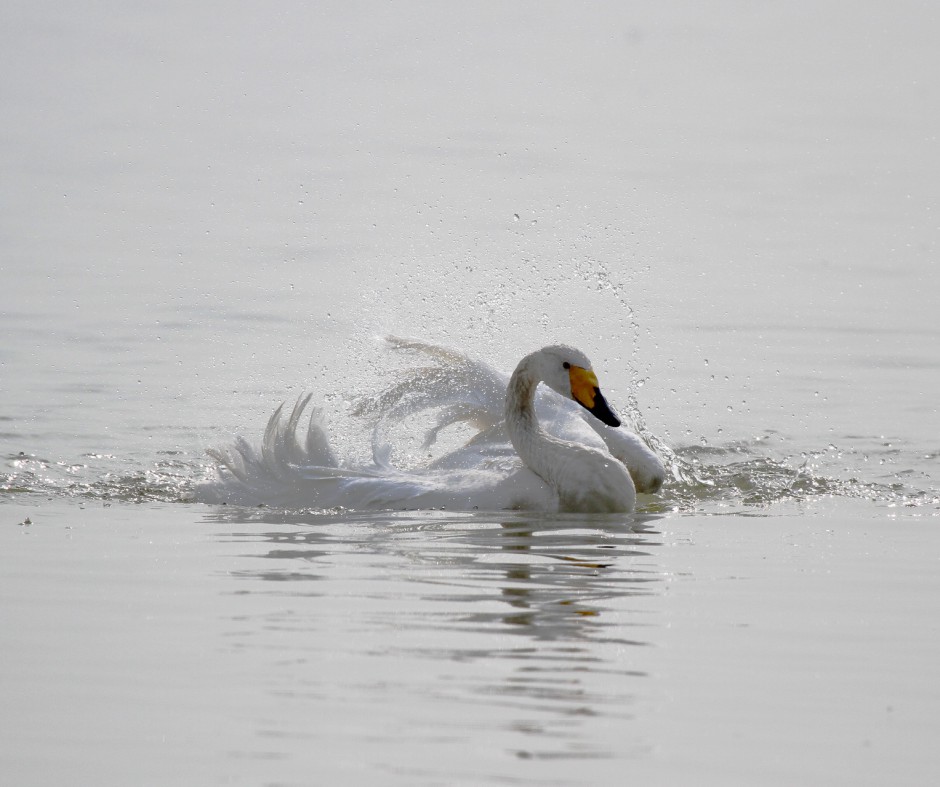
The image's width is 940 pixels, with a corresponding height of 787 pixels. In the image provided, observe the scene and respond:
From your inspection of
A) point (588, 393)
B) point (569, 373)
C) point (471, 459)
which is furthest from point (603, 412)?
point (471, 459)

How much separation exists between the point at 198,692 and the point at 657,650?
173 centimetres

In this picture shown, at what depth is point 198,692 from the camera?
5.95 meters

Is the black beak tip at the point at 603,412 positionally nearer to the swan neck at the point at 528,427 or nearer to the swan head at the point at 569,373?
the swan head at the point at 569,373

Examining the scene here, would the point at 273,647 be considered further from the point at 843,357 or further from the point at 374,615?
the point at 843,357

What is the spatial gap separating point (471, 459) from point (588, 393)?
3.02 feet

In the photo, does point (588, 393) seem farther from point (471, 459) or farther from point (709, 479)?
point (709, 479)

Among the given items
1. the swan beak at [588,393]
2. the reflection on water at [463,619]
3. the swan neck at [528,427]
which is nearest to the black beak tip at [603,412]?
the swan beak at [588,393]

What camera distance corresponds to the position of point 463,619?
282 inches

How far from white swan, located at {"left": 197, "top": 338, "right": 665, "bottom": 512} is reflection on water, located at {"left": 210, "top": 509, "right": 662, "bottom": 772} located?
0.86 feet

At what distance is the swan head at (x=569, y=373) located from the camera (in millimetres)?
11023

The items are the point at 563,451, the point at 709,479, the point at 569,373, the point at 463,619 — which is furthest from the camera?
the point at 709,479

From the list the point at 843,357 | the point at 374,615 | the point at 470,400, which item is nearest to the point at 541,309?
the point at 843,357

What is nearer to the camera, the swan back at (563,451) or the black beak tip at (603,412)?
the swan back at (563,451)

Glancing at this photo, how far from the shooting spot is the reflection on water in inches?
226
